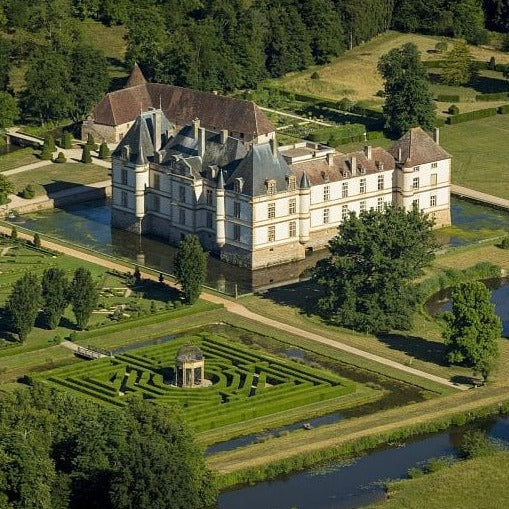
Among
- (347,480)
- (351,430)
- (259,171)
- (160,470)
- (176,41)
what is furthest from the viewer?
(176,41)

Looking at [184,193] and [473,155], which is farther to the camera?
[473,155]

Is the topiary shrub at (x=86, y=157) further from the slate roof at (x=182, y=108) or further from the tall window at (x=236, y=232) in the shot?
the tall window at (x=236, y=232)

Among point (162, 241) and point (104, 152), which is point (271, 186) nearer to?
point (162, 241)

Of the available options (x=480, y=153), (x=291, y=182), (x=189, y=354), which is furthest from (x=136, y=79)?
(x=189, y=354)

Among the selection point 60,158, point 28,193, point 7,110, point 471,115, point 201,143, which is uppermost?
point 201,143

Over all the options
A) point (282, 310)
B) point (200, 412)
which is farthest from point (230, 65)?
point (200, 412)

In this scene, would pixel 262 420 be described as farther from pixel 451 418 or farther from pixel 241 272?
pixel 241 272
